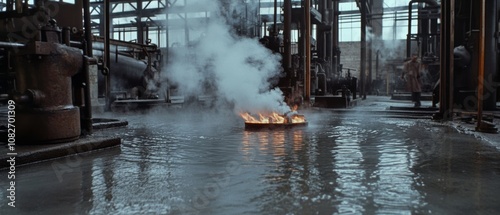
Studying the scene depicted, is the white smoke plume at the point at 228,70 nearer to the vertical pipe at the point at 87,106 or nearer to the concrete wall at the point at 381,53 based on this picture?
the vertical pipe at the point at 87,106

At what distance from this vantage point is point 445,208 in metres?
1.90

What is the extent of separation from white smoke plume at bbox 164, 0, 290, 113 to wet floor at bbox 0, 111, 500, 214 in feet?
8.04

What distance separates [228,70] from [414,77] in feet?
15.1

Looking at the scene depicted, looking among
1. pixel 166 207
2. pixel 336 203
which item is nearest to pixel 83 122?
pixel 166 207

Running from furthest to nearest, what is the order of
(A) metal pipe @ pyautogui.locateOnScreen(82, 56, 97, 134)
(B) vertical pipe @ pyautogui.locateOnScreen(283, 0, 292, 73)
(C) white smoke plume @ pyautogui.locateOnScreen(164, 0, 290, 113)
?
(B) vertical pipe @ pyautogui.locateOnScreen(283, 0, 292, 73) < (C) white smoke plume @ pyautogui.locateOnScreen(164, 0, 290, 113) < (A) metal pipe @ pyautogui.locateOnScreen(82, 56, 97, 134)

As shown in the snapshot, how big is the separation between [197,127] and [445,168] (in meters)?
3.61

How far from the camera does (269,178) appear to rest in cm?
252

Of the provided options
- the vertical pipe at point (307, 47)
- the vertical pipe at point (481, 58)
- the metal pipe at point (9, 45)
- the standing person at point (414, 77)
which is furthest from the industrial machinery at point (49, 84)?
the standing person at point (414, 77)

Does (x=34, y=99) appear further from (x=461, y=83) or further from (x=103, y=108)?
(x=461, y=83)

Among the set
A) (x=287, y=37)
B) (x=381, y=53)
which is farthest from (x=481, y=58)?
(x=381, y=53)

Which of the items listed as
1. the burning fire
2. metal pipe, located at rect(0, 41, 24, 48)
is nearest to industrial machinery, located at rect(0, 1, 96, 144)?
metal pipe, located at rect(0, 41, 24, 48)

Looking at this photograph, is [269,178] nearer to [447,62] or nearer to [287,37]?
[447,62]

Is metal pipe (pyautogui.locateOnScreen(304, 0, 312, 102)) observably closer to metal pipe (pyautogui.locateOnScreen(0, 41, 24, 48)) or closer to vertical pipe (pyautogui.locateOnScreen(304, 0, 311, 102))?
vertical pipe (pyautogui.locateOnScreen(304, 0, 311, 102))

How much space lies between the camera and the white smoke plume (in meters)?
6.62
